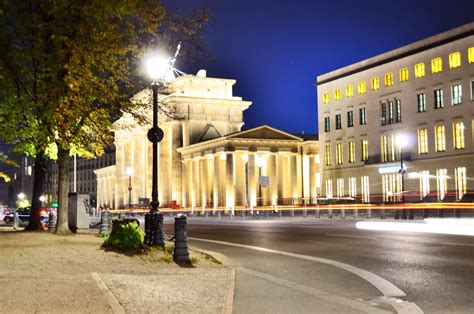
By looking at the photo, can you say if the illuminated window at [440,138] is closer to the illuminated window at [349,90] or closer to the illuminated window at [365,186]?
the illuminated window at [365,186]

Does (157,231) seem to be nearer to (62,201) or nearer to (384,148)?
(62,201)

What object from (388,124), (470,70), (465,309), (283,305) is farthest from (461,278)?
(388,124)

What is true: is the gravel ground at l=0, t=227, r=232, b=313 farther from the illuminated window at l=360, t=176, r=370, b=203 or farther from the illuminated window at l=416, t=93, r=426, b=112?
the illuminated window at l=360, t=176, r=370, b=203

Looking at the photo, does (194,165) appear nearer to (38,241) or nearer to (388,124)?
(388,124)

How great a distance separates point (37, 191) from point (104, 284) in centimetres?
1888

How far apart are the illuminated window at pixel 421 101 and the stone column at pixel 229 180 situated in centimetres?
2871

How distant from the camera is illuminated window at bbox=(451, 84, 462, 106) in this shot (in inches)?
2319

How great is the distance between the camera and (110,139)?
972 inches

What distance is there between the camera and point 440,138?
6194cm

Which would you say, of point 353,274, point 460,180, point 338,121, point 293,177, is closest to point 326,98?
point 338,121

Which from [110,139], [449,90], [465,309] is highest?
[449,90]

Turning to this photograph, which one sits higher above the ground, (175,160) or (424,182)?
(175,160)

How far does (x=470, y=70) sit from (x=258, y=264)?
1874 inches

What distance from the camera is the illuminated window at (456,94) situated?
5891cm
